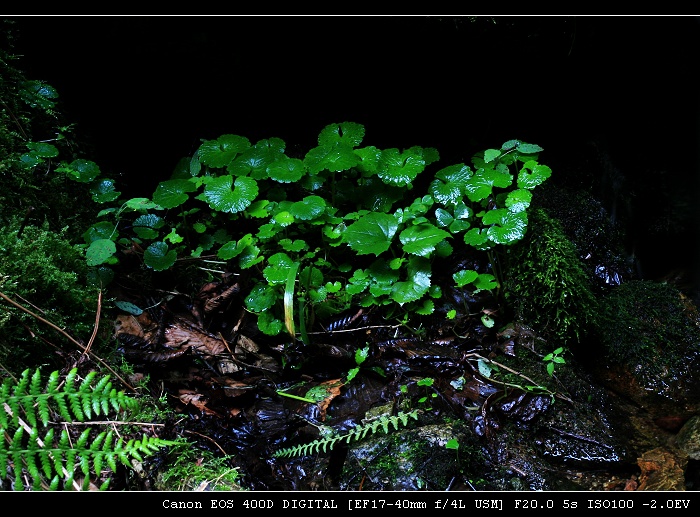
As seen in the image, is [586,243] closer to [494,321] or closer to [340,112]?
[494,321]

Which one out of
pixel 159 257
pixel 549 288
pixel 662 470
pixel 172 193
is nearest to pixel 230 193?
pixel 172 193

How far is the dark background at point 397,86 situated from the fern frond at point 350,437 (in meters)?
2.12

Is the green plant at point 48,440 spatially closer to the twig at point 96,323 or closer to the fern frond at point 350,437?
the twig at point 96,323

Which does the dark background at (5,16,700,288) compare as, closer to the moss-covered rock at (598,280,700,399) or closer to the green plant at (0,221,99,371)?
the moss-covered rock at (598,280,700,399)

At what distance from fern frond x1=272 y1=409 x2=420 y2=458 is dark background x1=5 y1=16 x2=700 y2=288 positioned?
2.12 meters

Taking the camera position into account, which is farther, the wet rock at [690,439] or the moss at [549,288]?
the moss at [549,288]

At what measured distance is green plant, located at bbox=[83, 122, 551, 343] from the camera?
9.49 ft

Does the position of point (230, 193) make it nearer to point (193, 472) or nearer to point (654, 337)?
point (193, 472)

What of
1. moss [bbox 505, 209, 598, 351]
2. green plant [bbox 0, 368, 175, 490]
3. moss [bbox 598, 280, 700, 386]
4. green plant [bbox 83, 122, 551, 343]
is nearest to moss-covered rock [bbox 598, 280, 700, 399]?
moss [bbox 598, 280, 700, 386]

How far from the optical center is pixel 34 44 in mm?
3150

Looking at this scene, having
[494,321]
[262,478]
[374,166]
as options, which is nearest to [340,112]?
[374,166]

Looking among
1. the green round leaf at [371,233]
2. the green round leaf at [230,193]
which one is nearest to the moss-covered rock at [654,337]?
the green round leaf at [371,233]

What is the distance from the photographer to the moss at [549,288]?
2.90 meters

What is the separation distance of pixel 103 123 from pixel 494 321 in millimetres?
→ 3053
